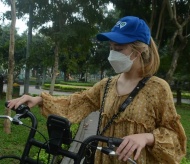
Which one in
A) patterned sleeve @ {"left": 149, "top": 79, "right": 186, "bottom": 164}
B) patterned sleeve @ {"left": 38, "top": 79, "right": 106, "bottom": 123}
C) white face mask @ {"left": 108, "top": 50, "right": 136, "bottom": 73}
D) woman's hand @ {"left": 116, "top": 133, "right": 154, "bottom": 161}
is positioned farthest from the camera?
patterned sleeve @ {"left": 38, "top": 79, "right": 106, "bottom": 123}

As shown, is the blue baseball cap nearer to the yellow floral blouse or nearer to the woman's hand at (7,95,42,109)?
the yellow floral blouse

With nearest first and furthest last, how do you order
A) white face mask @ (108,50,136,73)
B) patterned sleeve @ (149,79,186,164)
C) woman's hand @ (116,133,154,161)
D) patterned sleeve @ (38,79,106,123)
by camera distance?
woman's hand @ (116,133,154,161) → patterned sleeve @ (149,79,186,164) → white face mask @ (108,50,136,73) → patterned sleeve @ (38,79,106,123)

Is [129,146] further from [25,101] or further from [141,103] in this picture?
[25,101]

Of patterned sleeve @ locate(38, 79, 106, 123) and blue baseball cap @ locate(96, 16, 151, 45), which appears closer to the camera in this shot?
blue baseball cap @ locate(96, 16, 151, 45)

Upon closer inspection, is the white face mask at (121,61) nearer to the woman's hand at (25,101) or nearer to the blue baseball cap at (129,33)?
the blue baseball cap at (129,33)

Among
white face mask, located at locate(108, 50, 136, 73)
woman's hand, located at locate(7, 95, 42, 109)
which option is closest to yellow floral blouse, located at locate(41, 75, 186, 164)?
white face mask, located at locate(108, 50, 136, 73)

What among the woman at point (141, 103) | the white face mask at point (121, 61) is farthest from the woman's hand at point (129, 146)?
the white face mask at point (121, 61)

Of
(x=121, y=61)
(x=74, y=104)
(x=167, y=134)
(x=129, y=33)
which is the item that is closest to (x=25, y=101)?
(x=74, y=104)

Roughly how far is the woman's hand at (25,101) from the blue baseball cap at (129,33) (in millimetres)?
541

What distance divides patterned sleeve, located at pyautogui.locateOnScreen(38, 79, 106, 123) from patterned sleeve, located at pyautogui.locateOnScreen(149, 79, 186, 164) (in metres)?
0.43

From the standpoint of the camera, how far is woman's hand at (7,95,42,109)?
1762 mm

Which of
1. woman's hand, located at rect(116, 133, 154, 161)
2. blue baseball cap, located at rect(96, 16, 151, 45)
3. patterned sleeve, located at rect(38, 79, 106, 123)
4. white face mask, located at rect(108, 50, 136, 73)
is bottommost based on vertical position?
woman's hand, located at rect(116, 133, 154, 161)

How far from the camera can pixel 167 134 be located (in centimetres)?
156

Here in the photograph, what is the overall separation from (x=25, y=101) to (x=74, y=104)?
0.31m
